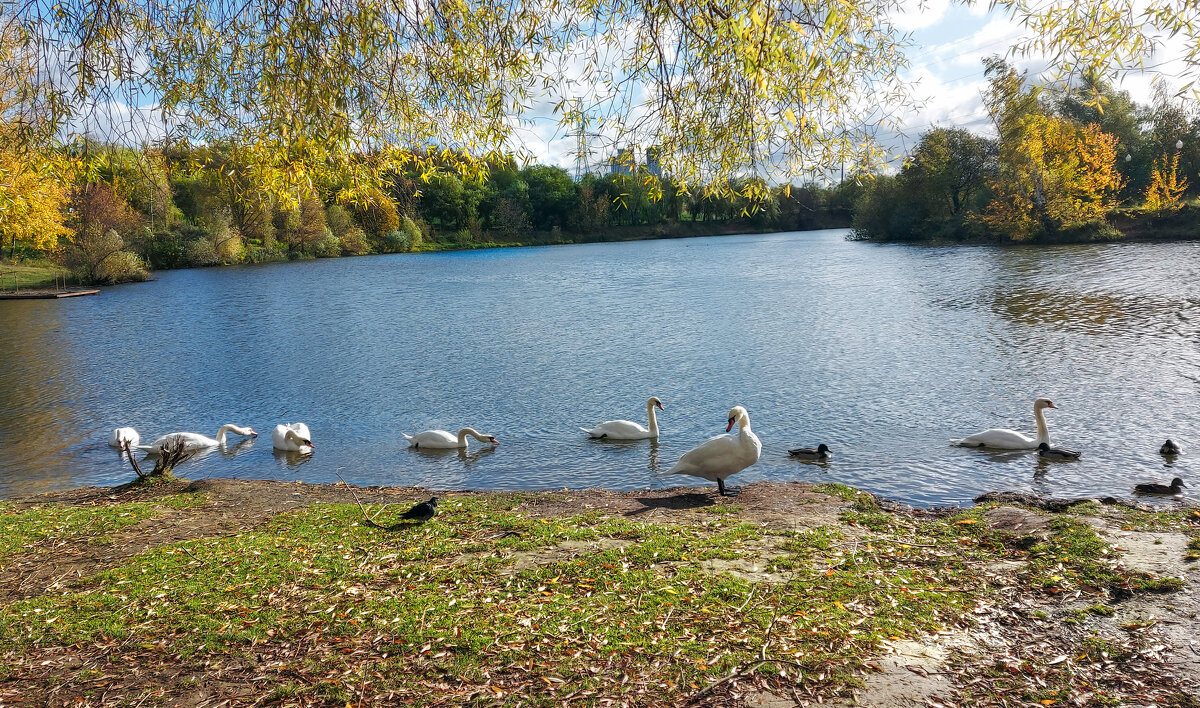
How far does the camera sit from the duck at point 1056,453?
513 inches

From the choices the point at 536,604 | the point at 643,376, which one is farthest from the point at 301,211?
the point at 536,604

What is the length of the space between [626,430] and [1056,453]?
813 centimetres

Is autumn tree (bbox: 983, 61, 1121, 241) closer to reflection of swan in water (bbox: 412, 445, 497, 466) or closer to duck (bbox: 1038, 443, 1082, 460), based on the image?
duck (bbox: 1038, 443, 1082, 460)

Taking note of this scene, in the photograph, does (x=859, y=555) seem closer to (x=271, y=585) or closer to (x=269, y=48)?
(x=271, y=585)

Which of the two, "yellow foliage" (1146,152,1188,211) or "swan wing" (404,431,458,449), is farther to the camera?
"yellow foliage" (1146,152,1188,211)

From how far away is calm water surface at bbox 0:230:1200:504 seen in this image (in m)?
14.0

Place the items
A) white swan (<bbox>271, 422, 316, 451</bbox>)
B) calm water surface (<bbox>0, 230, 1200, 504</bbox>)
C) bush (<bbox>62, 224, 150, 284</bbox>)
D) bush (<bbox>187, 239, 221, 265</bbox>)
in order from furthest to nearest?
bush (<bbox>187, 239, 221, 265</bbox>) < bush (<bbox>62, 224, 150, 284</bbox>) < white swan (<bbox>271, 422, 316, 451</bbox>) < calm water surface (<bbox>0, 230, 1200, 504</bbox>)

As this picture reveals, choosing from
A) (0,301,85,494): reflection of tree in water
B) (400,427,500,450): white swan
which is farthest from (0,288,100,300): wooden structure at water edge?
(400,427,500,450): white swan

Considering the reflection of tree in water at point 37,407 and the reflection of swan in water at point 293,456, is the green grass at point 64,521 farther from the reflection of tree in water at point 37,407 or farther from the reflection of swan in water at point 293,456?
the reflection of tree in water at point 37,407

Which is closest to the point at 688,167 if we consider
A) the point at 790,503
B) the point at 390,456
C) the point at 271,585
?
the point at 790,503

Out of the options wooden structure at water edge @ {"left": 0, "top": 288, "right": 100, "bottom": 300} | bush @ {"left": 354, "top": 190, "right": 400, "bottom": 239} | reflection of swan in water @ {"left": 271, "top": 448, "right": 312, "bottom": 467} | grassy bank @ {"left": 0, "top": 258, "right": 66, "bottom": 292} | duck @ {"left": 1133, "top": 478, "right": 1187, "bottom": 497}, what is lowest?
reflection of swan in water @ {"left": 271, "top": 448, "right": 312, "bottom": 467}

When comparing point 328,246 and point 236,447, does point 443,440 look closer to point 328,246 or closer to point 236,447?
point 236,447

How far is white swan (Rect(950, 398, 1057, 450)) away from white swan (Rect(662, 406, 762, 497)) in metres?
5.55

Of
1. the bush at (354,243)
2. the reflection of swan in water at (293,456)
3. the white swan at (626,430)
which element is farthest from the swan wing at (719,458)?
the bush at (354,243)
